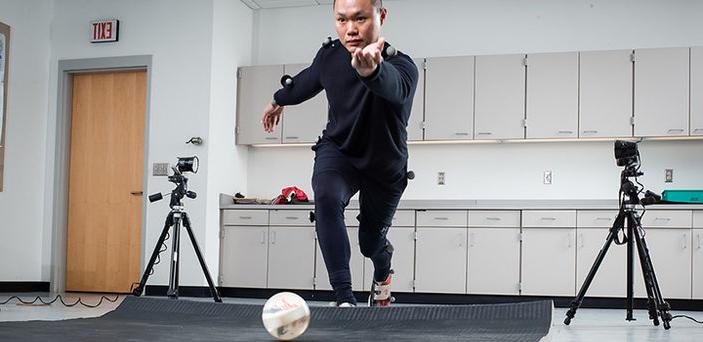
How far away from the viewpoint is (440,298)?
6703mm

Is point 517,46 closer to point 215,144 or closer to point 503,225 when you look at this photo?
point 503,225

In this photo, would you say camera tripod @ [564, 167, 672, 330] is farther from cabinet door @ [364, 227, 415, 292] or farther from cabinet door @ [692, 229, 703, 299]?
cabinet door @ [364, 227, 415, 292]

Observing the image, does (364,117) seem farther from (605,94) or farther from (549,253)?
(605,94)

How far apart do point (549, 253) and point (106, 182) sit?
154 inches

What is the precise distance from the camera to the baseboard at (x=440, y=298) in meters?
6.30

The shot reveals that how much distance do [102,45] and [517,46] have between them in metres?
3.66

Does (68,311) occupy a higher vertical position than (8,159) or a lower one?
lower

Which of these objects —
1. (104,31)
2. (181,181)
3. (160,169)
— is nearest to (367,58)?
(181,181)

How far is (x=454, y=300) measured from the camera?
21.9ft

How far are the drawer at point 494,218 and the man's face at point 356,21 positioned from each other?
14.1ft

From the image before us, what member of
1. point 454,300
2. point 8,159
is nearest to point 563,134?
point 454,300

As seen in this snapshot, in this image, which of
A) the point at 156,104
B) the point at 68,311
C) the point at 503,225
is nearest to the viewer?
the point at 68,311

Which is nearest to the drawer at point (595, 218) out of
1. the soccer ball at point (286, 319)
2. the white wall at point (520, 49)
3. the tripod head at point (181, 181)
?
the white wall at point (520, 49)

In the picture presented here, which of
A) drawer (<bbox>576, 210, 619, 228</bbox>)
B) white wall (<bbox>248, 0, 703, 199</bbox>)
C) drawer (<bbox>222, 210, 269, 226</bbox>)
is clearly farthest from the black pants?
white wall (<bbox>248, 0, 703, 199</bbox>)
